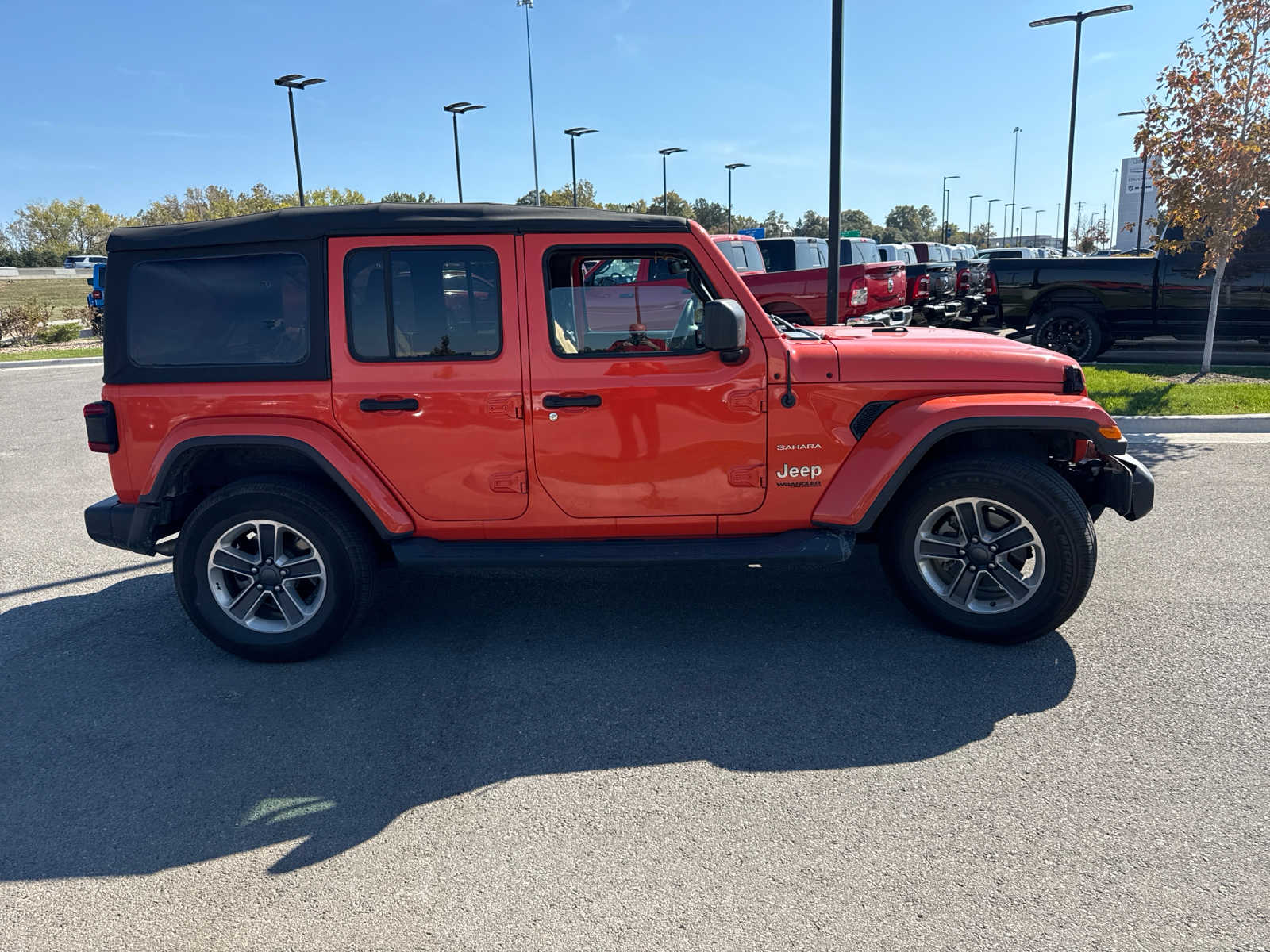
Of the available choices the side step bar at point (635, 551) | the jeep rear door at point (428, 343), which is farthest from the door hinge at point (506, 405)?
the side step bar at point (635, 551)

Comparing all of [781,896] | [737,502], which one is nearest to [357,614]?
[737,502]

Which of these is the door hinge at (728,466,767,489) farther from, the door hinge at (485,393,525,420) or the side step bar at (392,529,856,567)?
the door hinge at (485,393,525,420)

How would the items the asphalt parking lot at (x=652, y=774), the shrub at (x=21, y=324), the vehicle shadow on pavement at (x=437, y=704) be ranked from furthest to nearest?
the shrub at (x=21, y=324), the vehicle shadow on pavement at (x=437, y=704), the asphalt parking lot at (x=652, y=774)

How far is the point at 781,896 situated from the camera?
8.96 ft

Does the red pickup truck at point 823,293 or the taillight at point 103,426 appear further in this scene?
the red pickup truck at point 823,293

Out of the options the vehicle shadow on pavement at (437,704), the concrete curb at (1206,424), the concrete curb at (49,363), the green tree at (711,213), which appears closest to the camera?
the vehicle shadow on pavement at (437,704)

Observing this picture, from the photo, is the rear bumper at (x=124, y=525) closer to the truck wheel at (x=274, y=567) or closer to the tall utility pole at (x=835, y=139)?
the truck wheel at (x=274, y=567)

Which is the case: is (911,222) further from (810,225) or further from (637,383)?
(637,383)

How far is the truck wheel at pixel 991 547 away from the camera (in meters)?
4.19

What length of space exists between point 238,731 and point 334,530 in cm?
98

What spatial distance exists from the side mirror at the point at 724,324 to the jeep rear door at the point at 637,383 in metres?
0.22

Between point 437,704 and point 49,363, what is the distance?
19465mm

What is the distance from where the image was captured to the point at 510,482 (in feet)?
14.4

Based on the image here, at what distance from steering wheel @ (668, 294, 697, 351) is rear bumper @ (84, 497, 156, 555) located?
101 inches
